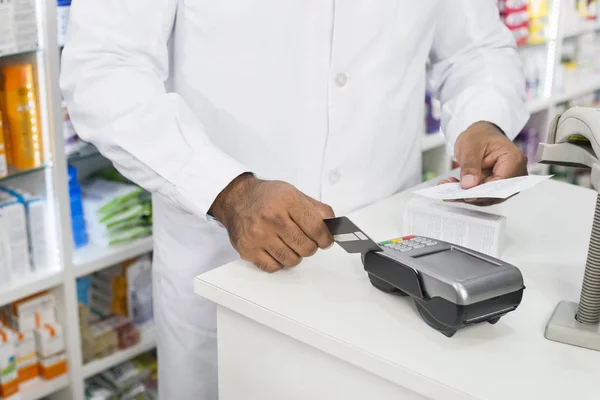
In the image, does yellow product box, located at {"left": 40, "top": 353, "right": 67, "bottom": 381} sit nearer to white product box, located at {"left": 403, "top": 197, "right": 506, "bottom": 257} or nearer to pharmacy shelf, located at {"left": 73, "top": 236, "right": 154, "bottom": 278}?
pharmacy shelf, located at {"left": 73, "top": 236, "right": 154, "bottom": 278}

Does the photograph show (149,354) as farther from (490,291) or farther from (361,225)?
(490,291)

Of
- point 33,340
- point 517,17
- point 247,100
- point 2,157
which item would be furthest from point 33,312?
point 517,17

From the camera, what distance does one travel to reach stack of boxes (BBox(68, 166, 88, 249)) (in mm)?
2020

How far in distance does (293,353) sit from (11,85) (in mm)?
1157

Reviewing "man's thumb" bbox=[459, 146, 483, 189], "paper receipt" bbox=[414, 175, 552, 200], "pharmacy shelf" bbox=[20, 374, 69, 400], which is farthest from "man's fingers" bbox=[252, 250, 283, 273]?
"pharmacy shelf" bbox=[20, 374, 69, 400]

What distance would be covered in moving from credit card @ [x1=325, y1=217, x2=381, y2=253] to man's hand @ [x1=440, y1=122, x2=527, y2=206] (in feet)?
1.03

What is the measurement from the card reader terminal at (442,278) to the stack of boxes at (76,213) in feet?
3.88

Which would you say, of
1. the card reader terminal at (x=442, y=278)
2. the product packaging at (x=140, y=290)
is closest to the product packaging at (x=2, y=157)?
the product packaging at (x=140, y=290)

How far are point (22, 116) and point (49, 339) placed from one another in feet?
2.00

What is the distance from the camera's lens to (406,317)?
97 centimetres

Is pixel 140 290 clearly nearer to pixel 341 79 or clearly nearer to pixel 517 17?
pixel 341 79

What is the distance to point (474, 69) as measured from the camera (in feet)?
5.51

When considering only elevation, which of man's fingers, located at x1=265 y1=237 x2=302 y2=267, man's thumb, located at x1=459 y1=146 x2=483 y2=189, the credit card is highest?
man's thumb, located at x1=459 y1=146 x2=483 y2=189

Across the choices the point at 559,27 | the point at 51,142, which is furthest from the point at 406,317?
the point at 559,27
